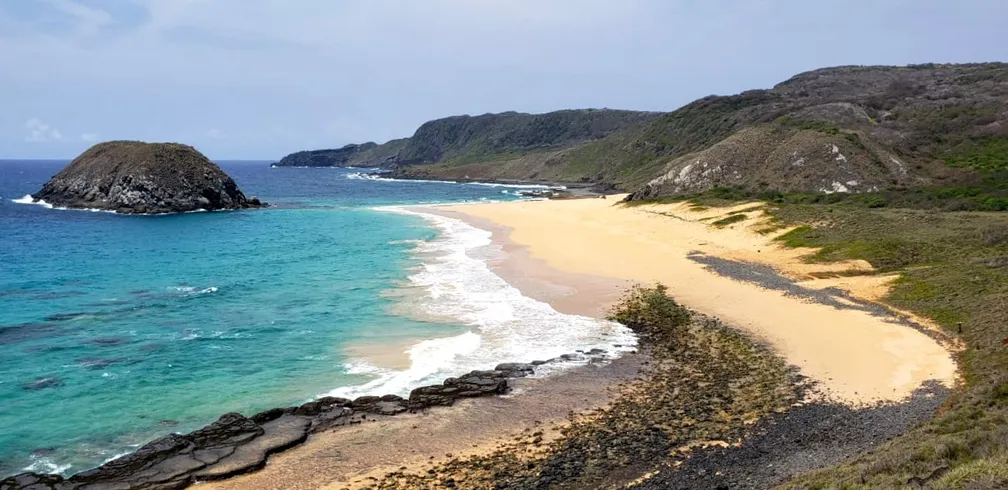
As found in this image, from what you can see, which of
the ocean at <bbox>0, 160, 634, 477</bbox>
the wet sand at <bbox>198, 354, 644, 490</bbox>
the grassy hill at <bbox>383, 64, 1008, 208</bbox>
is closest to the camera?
Result: the wet sand at <bbox>198, 354, 644, 490</bbox>

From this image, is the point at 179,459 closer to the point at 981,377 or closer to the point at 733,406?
the point at 733,406

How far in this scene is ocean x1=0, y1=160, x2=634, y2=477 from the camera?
59.2 ft

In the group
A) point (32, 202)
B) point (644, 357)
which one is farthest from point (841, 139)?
point (32, 202)

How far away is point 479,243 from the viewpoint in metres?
51.5

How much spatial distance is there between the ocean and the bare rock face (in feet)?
94.9

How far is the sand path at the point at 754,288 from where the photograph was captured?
61.6 ft

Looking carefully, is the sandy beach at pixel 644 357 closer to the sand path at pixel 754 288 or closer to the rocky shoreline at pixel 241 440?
the sand path at pixel 754 288

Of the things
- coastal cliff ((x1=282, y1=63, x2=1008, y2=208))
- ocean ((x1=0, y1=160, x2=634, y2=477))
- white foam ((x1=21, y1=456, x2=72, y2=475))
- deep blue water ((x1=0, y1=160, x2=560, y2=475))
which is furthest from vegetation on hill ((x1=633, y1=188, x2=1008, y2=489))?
white foam ((x1=21, y1=456, x2=72, y2=475))

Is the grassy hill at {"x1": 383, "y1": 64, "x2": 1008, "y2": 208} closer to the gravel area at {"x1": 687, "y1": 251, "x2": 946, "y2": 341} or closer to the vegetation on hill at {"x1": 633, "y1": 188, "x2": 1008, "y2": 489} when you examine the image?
the vegetation on hill at {"x1": 633, "y1": 188, "x2": 1008, "y2": 489}

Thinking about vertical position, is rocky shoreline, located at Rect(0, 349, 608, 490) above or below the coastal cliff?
below

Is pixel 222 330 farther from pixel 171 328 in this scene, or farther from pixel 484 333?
pixel 484 333

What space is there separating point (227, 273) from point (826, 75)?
137538 millimetres

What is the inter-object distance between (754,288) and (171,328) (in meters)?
25.7

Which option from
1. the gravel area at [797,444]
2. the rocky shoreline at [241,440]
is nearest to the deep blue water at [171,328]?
the rocky shoreline at [241,440]
